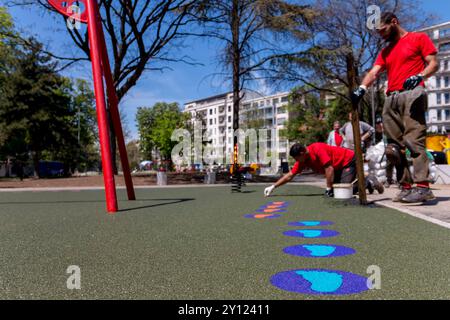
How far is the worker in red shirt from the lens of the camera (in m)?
4.54

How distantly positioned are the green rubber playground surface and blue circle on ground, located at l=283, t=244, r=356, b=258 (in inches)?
2.9

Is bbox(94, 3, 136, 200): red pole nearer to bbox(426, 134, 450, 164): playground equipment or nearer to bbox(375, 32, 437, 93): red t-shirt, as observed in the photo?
bbox(375, 32, 437, 93): red t-shirt

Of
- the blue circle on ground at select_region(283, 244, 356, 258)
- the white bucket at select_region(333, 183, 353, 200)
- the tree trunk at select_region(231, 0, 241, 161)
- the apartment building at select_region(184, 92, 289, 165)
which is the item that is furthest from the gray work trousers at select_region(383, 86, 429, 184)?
the apartment building at select_region(184, 92, 289, 165)

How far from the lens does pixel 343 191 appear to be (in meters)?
5.85

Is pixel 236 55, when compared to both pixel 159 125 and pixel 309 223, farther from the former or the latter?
pixel 159 125

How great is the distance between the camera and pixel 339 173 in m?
6.86

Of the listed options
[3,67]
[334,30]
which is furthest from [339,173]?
[3,67]

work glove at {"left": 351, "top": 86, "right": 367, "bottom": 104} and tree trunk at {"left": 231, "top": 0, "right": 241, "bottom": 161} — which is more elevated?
tree trunk at {"left": 231, "top": 0, "right": 241, "bottom": 161}

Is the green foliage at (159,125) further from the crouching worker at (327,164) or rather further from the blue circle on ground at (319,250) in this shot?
the blue circle on ground at (319,250)

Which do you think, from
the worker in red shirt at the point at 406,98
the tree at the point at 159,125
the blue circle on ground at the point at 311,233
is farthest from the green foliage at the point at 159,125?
the blue circle on ground at the point at 311,233

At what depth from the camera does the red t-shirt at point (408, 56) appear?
4.58 meters
